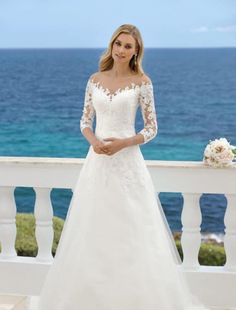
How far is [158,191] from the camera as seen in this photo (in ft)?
12.3

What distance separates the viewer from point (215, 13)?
2562 cm

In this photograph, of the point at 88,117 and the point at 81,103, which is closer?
the point at 88,117

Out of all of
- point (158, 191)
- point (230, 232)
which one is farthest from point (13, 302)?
point (230, 232)

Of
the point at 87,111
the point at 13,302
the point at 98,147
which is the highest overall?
the point at 87,111

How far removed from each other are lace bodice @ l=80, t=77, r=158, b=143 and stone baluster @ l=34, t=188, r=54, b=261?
2.14ft

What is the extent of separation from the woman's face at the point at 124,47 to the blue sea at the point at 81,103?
59.1 ft

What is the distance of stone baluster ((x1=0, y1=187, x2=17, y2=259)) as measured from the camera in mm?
3883

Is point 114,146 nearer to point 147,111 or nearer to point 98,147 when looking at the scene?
point 98,147

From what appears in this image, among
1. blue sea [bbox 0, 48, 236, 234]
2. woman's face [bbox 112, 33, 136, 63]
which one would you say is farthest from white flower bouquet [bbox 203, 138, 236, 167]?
blue sea [bbox 0, 48, 236, 234]

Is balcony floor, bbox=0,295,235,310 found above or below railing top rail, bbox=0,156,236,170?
below

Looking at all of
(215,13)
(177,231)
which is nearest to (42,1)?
(215,13)

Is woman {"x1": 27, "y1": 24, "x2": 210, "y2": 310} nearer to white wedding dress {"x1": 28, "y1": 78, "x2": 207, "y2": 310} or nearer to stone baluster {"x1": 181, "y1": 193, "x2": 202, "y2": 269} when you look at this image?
white wedding dress {"x1": 28, "y1": 78, "x2": 207, "y2": 310}

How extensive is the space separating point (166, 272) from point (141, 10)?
2273 centimetres

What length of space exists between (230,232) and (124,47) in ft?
3.99
